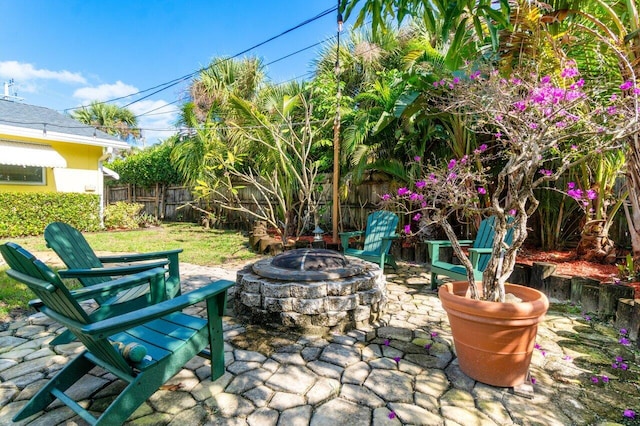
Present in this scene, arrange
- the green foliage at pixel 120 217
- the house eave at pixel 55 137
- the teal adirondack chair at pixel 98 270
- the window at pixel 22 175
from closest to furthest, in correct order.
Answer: the teal adirondack chair at pixel 98 270, the house eave at pixel 55 137, the window at pixel 22 175, the green foliage at pixel 120 217

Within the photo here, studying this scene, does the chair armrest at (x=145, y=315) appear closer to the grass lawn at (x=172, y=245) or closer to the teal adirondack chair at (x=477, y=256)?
the teal adirondack chair at (x=477, y=256)

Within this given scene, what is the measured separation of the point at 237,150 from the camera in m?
8.77

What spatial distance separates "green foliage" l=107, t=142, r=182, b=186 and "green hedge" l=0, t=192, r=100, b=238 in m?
3.21

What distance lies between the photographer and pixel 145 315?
1.66m

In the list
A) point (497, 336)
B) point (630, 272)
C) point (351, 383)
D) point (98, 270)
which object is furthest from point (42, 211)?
point (630, 272)

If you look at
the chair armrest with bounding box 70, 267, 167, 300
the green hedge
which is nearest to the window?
the green hedge

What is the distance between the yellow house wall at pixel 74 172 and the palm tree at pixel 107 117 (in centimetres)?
860

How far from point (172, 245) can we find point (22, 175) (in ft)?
18.3

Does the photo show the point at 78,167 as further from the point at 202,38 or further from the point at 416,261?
the point at 416,261

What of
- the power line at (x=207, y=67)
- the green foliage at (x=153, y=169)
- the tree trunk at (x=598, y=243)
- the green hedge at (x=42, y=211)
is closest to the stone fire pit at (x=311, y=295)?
the tree trunk at (x=598, y=243)

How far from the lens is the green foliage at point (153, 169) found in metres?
13.0

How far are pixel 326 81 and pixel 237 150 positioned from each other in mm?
3094

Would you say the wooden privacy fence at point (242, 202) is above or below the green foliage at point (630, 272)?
above

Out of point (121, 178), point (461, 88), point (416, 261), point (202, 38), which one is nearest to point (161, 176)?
point (121, 178)
